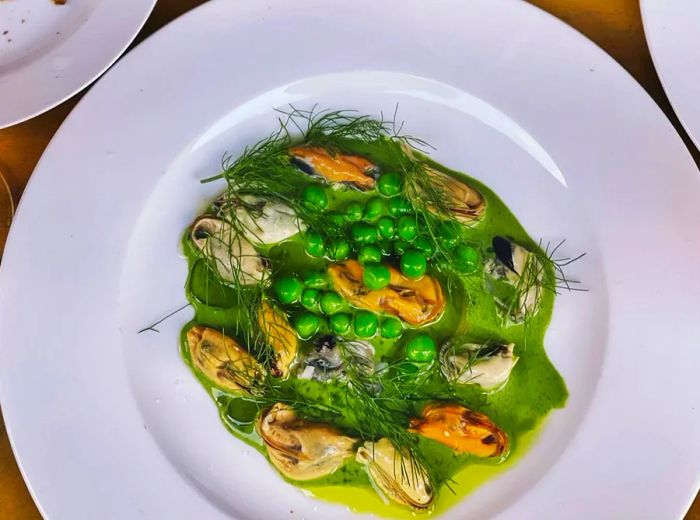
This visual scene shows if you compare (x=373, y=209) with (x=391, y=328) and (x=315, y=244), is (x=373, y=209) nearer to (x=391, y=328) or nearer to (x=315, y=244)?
(x=315, y=244)

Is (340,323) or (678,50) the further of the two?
(340,323)

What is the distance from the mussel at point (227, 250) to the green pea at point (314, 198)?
0.63 ft

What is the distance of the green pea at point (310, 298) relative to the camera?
1547 mm

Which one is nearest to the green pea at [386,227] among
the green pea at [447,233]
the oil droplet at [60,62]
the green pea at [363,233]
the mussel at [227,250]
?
the green pea at [363,233]

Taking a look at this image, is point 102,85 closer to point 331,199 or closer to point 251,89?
point 251,89

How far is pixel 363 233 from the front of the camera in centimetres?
154

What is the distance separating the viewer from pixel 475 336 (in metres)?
1.57

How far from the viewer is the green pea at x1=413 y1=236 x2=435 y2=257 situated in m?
1.55

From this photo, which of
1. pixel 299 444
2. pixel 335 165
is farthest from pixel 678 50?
pixel 299 444

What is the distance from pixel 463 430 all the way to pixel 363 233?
0.58 metres

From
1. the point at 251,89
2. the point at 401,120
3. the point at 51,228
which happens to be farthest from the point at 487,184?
the point at 51,228

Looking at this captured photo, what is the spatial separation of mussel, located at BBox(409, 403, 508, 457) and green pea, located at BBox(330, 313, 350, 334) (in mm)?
312

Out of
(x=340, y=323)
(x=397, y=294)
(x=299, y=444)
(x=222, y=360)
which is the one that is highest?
(x=397, y=294)

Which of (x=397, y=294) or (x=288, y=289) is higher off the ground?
(x=397, y=294)
